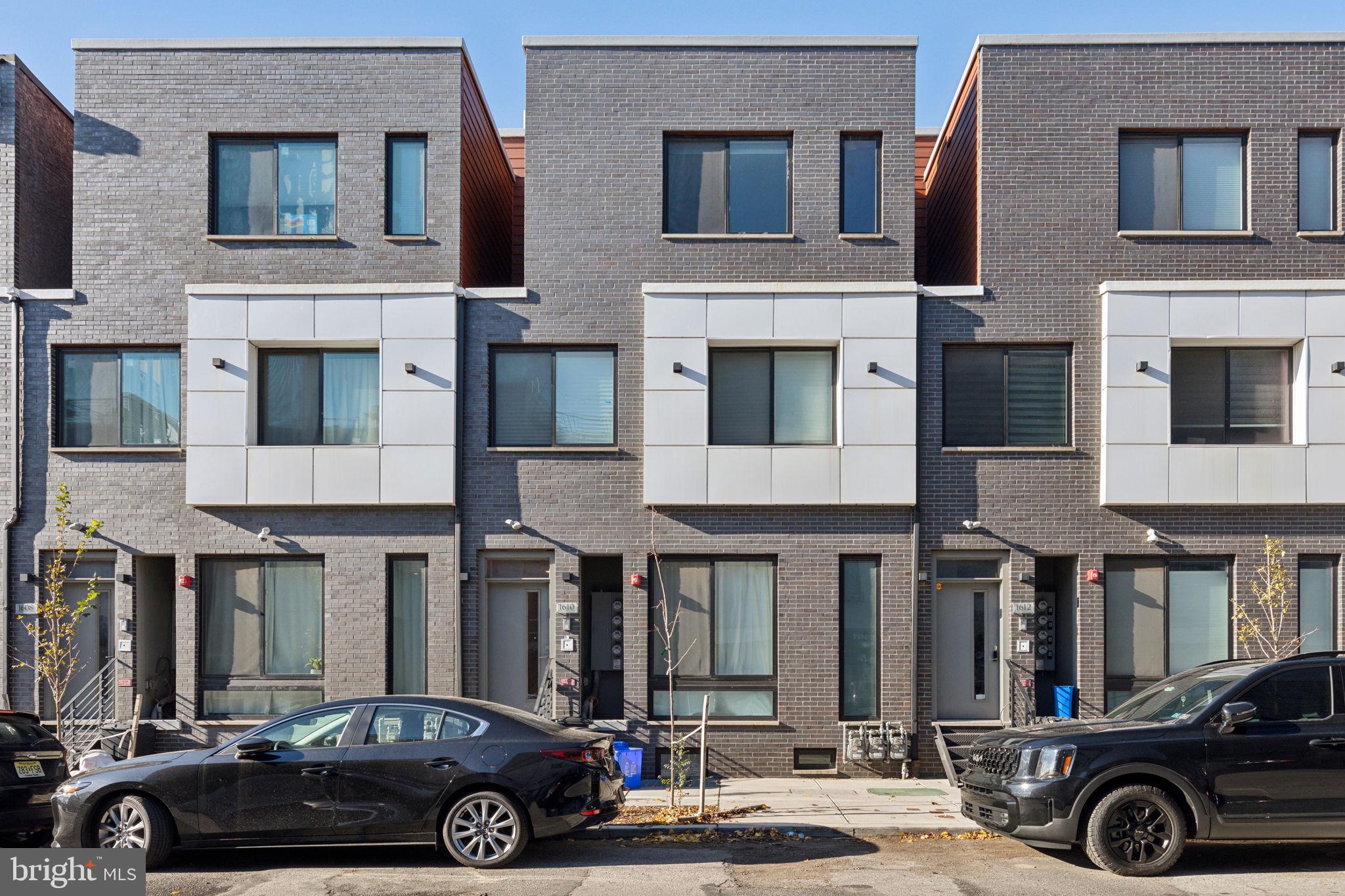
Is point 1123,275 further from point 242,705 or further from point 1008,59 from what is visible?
point 242,705

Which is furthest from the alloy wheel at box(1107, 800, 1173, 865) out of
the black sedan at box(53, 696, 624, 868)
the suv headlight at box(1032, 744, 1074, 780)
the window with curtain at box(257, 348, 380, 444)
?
the window with curtain at box(257, 348, 380, 444)

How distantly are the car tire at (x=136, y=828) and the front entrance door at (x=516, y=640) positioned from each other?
5627mm

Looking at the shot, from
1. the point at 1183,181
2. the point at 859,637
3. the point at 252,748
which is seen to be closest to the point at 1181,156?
the point at 1183,181

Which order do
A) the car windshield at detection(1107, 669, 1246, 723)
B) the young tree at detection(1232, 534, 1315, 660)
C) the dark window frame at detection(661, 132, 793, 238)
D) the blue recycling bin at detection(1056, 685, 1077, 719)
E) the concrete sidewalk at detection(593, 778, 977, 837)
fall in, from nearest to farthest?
the car windshield at detection(1107, 669, 1246, 723) → the concrete sidewalk at detection(593, 778, 977, 837) → the young tree at detection(1232, 534, 1315, 660) → the blue recycling bin at detection(1056, 685, 1077, 719) → the dark window frame at detection(661, 132, 793, 238)

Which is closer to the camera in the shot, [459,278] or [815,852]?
[815,852]

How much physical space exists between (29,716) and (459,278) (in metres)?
7.16

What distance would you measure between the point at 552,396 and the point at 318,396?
10.4 ft

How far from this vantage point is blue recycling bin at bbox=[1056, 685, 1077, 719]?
1402cm

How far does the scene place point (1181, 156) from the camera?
14.5 metres

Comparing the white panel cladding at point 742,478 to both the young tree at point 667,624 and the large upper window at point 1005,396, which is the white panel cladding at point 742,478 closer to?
the young tree at point 667,624

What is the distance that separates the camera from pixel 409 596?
14.4 meters

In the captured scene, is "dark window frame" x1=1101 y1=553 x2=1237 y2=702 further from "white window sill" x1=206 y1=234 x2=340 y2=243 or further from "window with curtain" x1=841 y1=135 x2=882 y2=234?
"white window sill" x1=206 y1=234 x2=340 y2=243

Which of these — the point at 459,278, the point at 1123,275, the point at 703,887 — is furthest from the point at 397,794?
the point at 1123,275

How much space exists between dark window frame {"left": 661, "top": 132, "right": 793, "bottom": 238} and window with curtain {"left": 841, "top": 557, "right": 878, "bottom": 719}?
4629 mm
